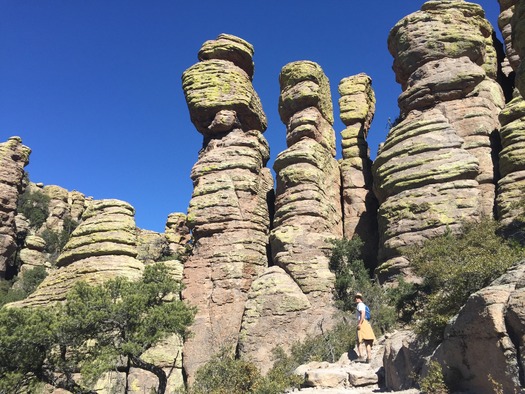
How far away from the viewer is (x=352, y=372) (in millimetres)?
11070

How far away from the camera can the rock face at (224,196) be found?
83.0 ft

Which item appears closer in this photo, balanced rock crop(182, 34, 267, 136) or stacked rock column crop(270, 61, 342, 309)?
stacked rock column crop(270, 61, 342, 309)

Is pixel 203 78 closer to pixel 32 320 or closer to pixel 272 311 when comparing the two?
pixel 272 311

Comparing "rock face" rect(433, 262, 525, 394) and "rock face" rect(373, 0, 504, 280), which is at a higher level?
"rock face" rect(373, 0, 504, 280)

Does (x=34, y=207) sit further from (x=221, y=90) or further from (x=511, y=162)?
(x=511, y=162)

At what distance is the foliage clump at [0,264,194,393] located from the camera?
15180mm

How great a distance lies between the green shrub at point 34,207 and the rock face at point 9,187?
11029 mm

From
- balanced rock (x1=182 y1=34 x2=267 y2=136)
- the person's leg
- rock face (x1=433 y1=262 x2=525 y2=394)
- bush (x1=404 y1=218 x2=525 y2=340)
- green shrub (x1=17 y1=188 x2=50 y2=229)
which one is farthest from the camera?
green shrub (x1=17 y1=188 x2=50 y2=229)

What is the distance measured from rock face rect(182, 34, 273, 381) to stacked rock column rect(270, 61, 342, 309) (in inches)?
71.9

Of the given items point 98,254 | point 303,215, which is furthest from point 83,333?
point 303,215

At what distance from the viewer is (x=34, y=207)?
59656 millimetres

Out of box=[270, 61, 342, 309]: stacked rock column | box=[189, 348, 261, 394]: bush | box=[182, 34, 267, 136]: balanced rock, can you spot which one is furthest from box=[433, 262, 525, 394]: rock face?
box=[182, 34, 267, 136]: balanced rock

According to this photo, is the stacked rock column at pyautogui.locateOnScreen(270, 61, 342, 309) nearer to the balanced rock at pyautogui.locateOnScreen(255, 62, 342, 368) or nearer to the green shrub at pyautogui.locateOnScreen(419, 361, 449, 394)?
the balanced rock at pyautogui.locateOnScreen(255, 62, 342, 368)

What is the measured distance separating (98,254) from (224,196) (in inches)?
331
